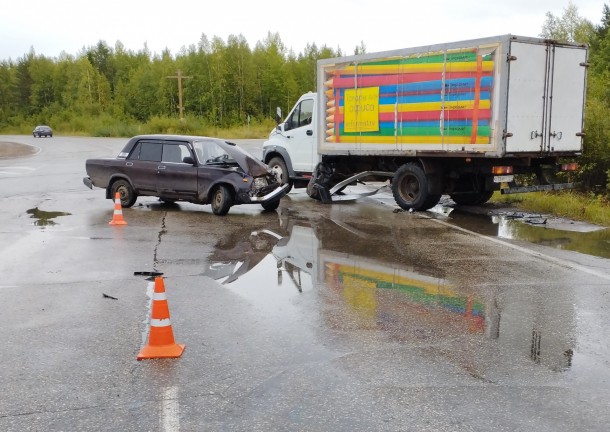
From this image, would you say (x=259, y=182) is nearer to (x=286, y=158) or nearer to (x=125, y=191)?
(x=125, y=191)

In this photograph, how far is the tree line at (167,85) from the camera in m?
75.3

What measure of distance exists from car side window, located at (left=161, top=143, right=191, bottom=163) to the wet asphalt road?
298 centimetres

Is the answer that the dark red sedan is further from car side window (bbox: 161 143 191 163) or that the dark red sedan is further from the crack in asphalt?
the crack in asphalt

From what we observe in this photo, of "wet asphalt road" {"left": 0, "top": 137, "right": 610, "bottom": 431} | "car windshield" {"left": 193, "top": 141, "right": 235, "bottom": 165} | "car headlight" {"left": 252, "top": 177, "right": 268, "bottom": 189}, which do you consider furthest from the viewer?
"car windshield" {"left": 193, "top": 141, "right": 235, "bottom": 165}

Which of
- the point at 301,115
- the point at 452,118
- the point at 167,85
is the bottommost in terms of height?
the point at 452,118

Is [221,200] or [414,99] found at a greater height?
[414,99]

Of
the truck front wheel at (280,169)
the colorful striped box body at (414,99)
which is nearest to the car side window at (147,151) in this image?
the colorful striped box body at (414,99)

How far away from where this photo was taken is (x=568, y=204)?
45.8 feet

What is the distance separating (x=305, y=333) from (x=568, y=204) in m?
9.98

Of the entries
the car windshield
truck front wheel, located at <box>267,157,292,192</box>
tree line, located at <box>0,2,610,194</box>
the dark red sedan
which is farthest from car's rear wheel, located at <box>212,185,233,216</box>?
tree line, located at <box>0,2,610,194</box>

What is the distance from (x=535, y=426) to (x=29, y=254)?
303 inches

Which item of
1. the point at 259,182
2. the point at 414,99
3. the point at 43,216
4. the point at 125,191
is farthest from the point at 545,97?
the point at 43,216

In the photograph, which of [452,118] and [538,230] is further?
[452,118]

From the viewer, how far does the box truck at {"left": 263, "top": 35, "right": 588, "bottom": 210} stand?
40.1 feet
